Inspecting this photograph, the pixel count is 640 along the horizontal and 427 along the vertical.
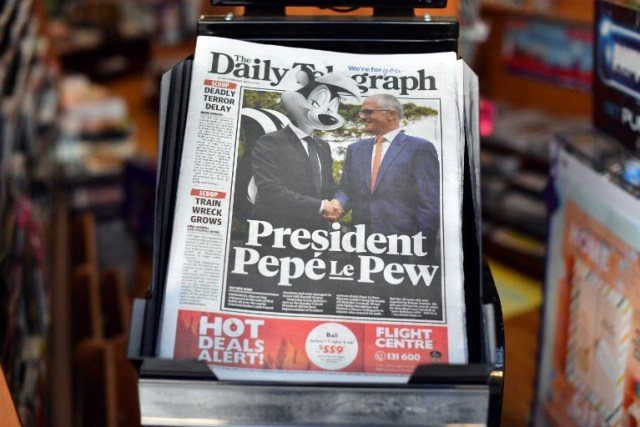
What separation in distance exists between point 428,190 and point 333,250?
13 centimetres

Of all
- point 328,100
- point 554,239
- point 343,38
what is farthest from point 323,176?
point 554,239

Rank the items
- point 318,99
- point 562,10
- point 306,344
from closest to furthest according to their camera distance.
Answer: point 306,344 < point 318,99 < point 562,10

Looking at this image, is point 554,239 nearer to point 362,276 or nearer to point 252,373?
point 362,276

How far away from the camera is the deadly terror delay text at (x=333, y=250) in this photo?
0.90 metres

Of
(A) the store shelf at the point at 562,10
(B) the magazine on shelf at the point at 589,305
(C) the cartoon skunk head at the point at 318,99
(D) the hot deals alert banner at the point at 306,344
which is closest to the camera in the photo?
(D) the hot deals alert banner at the point at 306,344

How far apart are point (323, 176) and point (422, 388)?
0.28 meters

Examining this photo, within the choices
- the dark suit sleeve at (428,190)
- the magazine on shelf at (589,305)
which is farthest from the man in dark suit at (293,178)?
the magazine on shelf at (589,305)

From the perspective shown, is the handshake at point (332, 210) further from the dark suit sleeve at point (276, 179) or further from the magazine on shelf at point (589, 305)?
the magazine on shelf at point (589, 305)

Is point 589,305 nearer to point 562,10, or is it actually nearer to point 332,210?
point 332,210

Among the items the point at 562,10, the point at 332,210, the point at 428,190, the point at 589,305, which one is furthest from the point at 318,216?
the point at 562,10

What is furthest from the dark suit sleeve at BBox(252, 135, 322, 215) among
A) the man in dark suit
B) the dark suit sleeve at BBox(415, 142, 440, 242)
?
the dark suit sleeve at BBox(415, 142, 440, 242)

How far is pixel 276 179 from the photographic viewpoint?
0.95 meters

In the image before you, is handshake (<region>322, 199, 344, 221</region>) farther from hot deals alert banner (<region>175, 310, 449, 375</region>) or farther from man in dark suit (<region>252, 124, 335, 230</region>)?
hot deals alert banner (<region>175, 310, 449, 375</region>)

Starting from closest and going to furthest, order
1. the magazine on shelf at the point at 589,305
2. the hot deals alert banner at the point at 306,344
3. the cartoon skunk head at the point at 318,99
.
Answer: the hot deals alert banner at the point at 306,344 → the cartoon skunk head at the point at 318,99 → the magazine on shelf at the point at 589,305
